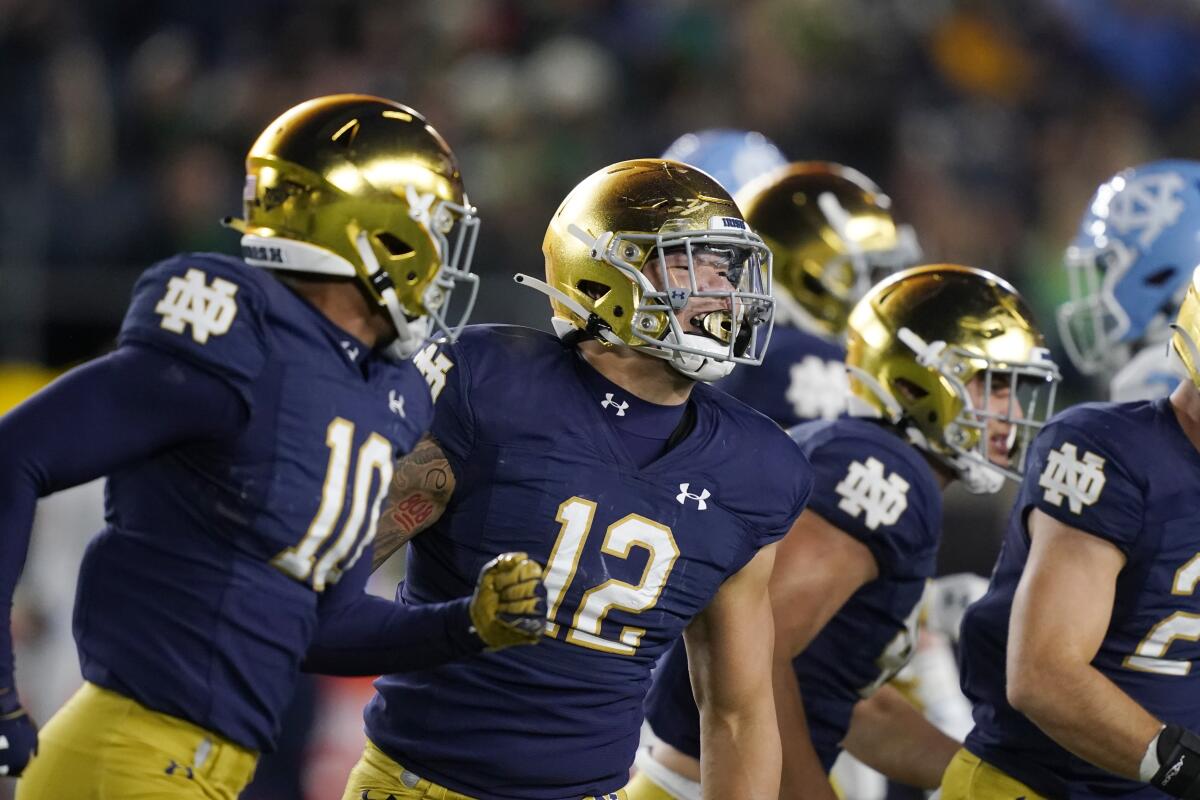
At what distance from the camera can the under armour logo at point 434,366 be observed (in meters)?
2.87

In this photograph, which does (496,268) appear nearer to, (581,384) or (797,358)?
(797,358)

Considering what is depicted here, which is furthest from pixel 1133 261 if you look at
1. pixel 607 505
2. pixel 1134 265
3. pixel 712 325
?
pixel 607 505

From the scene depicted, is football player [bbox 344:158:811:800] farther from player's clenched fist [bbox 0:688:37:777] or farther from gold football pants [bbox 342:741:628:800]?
player's clenched fist [bbox 0:688:37:777]

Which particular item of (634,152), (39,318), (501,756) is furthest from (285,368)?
(634,152)

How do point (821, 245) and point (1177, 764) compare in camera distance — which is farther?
point (821, 245)

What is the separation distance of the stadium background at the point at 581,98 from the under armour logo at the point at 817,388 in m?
3.27

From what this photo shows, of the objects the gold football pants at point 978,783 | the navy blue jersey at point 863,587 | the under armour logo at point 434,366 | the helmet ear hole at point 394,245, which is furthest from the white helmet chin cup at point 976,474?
the helmet ear hole at point 394,245

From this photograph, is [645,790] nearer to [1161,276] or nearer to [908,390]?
[908,390]

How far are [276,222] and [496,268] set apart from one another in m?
5.06

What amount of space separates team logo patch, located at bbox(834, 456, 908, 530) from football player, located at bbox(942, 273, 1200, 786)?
234mm

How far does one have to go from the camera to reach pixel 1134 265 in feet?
15.0

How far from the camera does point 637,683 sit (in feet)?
9.73

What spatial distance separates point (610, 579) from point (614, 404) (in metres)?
0.32

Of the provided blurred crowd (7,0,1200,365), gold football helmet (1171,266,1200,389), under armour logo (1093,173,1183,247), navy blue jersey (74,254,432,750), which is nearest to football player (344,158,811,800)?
navy blue jersey (74,254,432,750)
